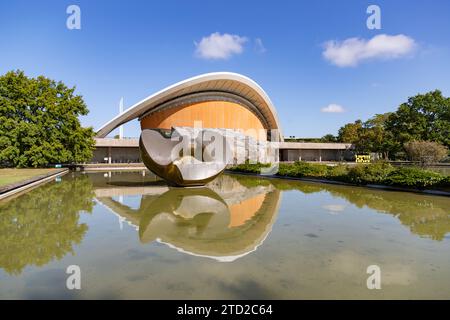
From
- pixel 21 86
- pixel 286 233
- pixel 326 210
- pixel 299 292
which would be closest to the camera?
pixel 299 292

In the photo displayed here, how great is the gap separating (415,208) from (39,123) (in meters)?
29.1

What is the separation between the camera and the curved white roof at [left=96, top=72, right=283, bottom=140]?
40562 mm

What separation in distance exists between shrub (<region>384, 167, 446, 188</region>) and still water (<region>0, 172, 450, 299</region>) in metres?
3.34

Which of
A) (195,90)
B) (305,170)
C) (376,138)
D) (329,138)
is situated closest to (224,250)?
(305,170)

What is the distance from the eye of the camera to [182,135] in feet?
56.3

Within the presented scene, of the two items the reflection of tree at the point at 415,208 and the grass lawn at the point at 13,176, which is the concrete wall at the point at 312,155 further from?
the reflection of tree at the point at 415,208

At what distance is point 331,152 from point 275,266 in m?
57.0

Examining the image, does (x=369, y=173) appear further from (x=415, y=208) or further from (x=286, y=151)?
(x=286, y=151)

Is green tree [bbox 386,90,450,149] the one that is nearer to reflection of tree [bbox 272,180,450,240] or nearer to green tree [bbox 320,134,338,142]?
green tree [bbox 320,134,338,142]

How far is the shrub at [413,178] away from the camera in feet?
A: 45.2

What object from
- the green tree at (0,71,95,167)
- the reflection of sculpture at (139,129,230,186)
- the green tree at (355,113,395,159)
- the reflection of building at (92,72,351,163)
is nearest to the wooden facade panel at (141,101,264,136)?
the reflection of building at (92,72,351,163)

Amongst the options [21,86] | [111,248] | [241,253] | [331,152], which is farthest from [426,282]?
[331,152]

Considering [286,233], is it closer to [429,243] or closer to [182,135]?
[429,243]

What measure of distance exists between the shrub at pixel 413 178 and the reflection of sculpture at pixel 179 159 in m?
8.22
